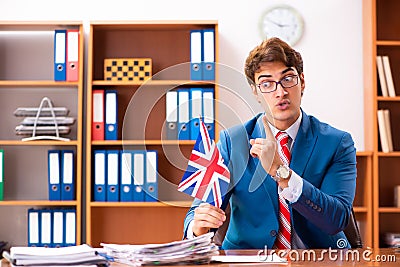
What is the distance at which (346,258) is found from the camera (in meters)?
1.98

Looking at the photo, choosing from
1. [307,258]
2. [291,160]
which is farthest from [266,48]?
[307,258]

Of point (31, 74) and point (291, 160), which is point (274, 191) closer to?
point (291, 160)

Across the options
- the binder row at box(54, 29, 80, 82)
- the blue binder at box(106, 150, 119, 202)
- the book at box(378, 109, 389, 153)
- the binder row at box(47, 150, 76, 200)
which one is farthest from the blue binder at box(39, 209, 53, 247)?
the book at box(378, 109, 389, 153)

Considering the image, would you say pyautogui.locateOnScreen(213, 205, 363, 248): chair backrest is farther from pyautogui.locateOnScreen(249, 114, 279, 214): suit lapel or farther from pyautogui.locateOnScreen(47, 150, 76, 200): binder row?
pyautogui.locateOnScreen(47, 150, 76, 200): binder row

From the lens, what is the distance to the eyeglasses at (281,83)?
2.31 meters

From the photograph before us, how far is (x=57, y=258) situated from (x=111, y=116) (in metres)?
2.76

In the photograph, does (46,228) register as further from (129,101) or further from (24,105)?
(129,101)

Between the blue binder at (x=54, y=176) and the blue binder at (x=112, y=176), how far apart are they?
304 millimetres

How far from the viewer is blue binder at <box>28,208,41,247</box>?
4383 millimetres

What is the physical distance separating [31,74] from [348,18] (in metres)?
2.11

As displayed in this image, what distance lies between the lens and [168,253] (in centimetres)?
184

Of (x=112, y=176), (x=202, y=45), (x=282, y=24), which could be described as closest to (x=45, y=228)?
(x=112, y=176)

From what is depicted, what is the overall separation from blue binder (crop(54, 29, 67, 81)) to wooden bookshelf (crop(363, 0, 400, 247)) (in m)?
1.92

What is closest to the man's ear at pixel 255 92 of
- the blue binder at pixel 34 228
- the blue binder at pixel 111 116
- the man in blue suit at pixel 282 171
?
the man in blue suit at pixel 282 171
